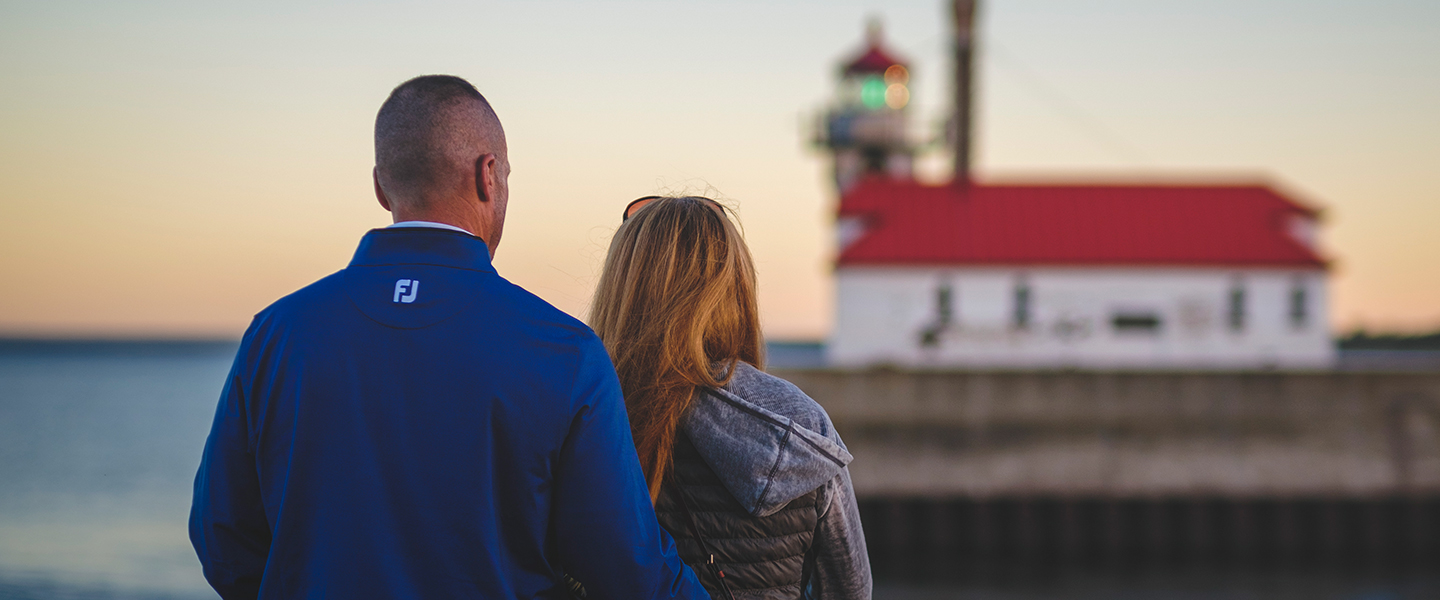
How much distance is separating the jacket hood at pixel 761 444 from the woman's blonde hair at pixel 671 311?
0.17 feet

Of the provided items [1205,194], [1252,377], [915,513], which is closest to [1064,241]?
[1205,194]

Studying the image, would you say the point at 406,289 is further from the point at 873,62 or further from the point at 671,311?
the point at 873,62

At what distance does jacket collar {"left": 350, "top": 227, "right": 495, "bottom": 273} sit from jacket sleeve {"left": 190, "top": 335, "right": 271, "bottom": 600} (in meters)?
0.27

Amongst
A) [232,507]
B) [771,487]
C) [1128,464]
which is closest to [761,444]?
[771,487]

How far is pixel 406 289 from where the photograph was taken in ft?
5.38

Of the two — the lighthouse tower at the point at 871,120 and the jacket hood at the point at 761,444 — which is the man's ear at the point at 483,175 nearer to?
the jacket hood at the point at 761,444

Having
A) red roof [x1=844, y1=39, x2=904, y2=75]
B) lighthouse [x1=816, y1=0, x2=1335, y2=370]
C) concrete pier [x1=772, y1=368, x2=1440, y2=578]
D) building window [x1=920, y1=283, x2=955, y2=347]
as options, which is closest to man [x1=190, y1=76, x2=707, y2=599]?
concrete pier [x1=772, y1=368, x2=1440, y2=578]

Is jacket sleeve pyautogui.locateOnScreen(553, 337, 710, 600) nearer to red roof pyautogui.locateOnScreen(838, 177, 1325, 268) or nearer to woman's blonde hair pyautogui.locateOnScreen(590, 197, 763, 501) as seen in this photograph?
woman's blonde hair pyautogui.locateOnScreen(590, 197, 763, 501)

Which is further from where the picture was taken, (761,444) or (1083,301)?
(1083,301)

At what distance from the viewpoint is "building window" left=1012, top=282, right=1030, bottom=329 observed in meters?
23.1

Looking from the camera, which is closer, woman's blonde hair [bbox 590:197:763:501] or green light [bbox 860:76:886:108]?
woman's blonde hair [bbox 590:197:763:501]

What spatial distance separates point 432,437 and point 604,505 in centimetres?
31

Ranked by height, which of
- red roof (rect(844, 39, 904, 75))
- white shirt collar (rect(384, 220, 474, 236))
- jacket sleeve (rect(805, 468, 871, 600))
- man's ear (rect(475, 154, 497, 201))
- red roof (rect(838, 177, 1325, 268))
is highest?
red roof (rect(844, 39, 904, 75))

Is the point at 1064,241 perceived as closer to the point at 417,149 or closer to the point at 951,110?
the point at 951,110
